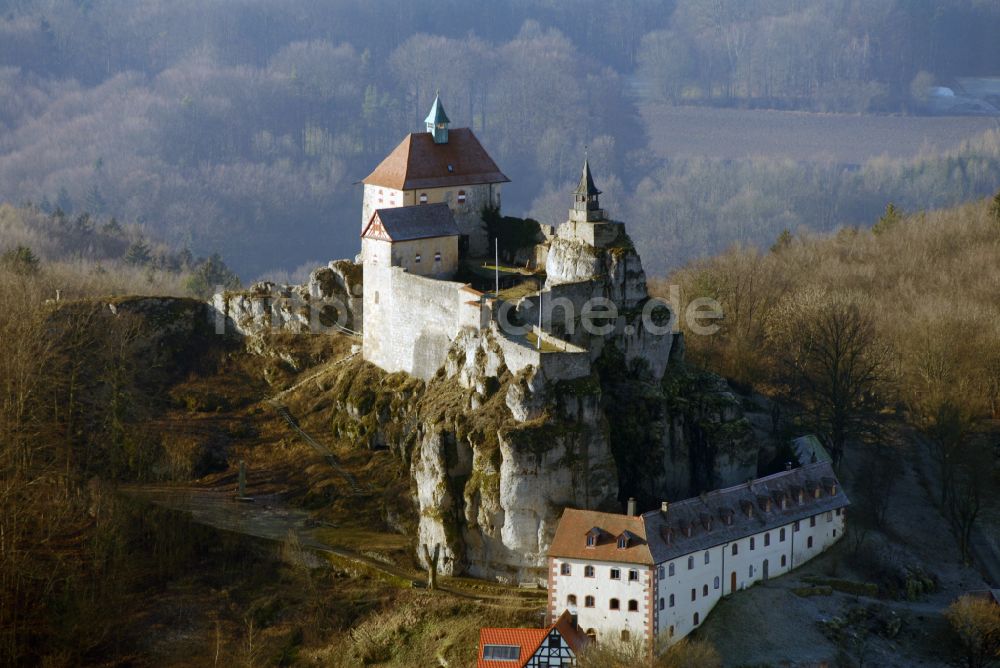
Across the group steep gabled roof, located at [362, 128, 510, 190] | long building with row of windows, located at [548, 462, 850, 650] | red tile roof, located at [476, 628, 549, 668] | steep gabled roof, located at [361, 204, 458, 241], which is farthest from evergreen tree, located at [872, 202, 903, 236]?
red tile roof, located at [476, 628, 549, 668]

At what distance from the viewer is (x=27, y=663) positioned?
63156 mm

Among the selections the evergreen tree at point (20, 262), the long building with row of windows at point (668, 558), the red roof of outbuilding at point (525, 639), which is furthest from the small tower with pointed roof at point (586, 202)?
the evergreen tree at point (20, 262)

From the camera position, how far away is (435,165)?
8238cm

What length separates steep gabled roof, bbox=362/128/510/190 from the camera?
8144 centimetres

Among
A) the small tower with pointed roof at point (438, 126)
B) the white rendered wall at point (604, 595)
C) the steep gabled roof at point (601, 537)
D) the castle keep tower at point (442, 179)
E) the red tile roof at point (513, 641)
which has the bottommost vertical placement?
the red tile roof at point (513, 641)

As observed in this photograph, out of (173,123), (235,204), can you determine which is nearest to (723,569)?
(235,204)

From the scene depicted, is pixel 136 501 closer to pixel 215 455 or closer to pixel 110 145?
pixel 215 455

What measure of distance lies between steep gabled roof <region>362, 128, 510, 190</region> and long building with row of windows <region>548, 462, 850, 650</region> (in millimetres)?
23616

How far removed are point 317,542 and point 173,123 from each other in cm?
13714

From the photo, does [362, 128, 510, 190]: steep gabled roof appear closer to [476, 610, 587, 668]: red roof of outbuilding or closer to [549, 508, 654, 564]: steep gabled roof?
[549, 508, 654, 564]: steep gabled roof

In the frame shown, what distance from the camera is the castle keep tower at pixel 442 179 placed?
267 feet

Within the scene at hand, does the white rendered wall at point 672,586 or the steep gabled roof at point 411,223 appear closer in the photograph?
the white rendered wall at point 672,586

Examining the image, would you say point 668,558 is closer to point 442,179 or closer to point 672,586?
point 672,586

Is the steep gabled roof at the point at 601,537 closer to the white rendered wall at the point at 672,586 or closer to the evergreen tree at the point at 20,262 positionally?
the white rendered wall at the point at 672,586
